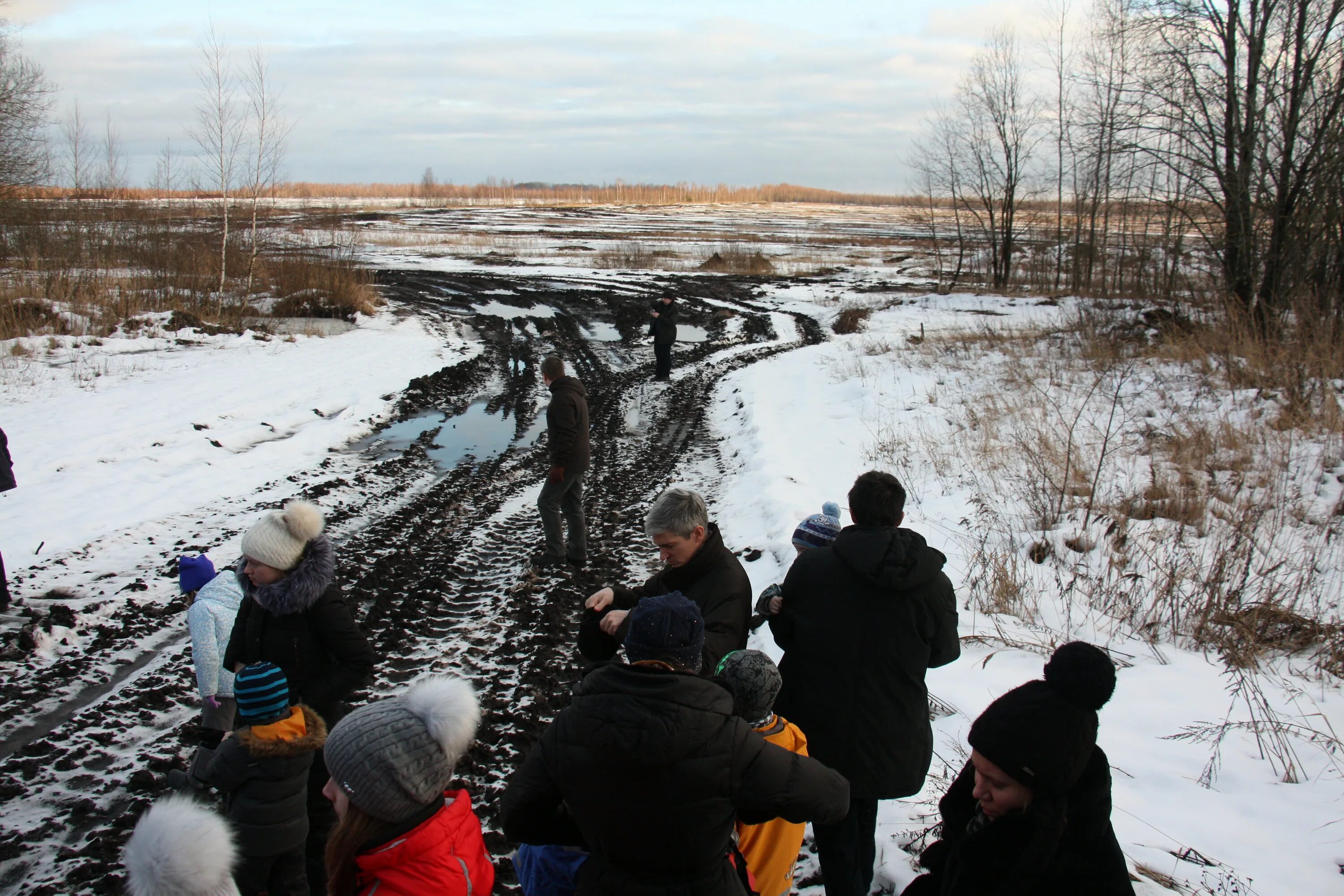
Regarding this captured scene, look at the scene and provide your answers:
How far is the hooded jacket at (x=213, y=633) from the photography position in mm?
3688

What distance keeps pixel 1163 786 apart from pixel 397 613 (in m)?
4.83

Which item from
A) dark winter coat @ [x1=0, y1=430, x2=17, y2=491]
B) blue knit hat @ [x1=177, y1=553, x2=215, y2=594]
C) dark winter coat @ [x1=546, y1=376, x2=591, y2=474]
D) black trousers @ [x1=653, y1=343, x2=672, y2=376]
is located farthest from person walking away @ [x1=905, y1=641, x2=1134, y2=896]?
black trousers @ [x1=653, y1=343, x2=672, y2=376]

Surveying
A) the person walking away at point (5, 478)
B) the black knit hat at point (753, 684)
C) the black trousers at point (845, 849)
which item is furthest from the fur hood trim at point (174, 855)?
the person walking away at point (5, 478)

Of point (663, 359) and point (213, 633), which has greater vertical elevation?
point (663, 359)

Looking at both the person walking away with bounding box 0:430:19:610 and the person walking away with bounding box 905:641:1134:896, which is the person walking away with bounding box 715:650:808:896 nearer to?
the person walking away with bounding box 905:641:1134:896

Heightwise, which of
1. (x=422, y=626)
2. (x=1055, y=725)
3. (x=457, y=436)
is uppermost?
(x=1055, y=725)

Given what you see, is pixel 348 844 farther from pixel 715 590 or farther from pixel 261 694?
pixel 715 590

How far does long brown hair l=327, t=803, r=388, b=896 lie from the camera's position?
2084 mm

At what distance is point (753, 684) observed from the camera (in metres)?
2.48

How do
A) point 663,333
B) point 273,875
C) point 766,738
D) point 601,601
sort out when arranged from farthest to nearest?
point 663,333 < point 601,601 < point 273,875 < point 766,738

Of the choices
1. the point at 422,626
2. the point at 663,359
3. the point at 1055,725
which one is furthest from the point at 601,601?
the point at 663,359

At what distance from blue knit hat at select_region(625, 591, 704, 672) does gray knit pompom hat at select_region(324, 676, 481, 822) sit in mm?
539

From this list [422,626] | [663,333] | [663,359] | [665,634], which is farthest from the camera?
[663,359]

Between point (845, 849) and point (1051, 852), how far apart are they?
130 cm
